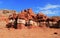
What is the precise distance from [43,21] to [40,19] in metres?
0.90

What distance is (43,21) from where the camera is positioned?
40062mm

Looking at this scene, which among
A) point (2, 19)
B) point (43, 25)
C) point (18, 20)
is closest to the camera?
point (18, 20)

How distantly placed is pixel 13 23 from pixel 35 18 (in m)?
6.92

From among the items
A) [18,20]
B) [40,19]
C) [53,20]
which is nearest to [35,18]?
[40,19]

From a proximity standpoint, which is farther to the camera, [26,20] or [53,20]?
[53,20]

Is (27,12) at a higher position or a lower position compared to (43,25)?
higher

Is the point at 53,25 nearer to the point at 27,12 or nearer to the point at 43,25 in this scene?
the point at 43,25

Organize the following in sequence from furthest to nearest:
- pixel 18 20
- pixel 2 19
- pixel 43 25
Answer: pixel 2 19, pixel 43 25, pixel 18 20

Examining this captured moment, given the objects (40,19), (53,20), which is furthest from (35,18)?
(53,20)

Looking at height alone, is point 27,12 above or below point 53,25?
above

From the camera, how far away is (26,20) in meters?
35.8

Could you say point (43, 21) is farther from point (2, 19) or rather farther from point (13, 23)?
point (2, 19)

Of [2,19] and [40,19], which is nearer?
[40,19]

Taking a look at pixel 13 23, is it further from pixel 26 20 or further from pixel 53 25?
pixel 53 25
